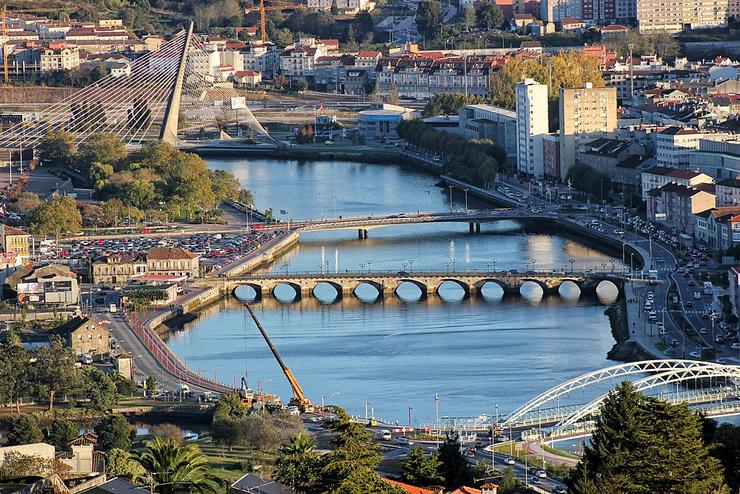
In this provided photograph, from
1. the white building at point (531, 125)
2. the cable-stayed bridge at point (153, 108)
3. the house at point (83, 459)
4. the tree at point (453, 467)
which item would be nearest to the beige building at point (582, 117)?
the white building at point (531, 125)

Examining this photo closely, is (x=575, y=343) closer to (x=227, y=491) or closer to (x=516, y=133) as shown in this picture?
(x=227, y=491)

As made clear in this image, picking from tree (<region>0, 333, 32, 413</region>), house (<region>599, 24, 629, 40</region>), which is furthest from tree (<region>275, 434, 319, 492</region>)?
house (<region>599, 24, 629, 40</region>)

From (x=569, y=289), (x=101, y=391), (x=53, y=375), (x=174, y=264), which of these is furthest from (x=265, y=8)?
(x=101, y=391)

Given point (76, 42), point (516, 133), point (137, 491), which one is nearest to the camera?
point (137, 491)

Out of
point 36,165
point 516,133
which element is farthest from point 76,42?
point 516,133

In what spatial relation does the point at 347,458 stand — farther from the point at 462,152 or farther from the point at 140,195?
the point at 462,152

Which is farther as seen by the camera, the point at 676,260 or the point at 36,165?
the point at 36,165
